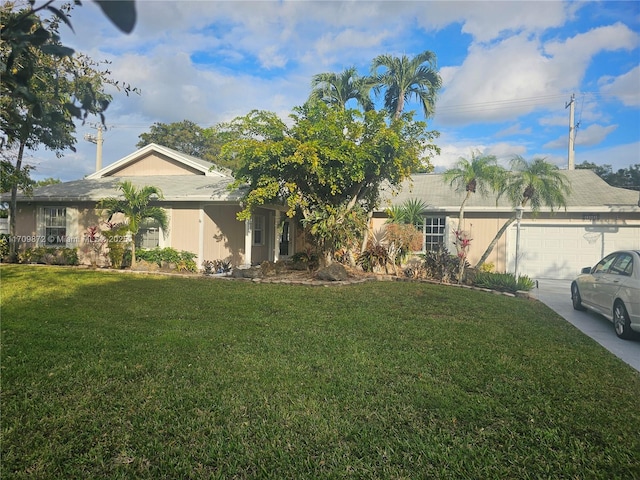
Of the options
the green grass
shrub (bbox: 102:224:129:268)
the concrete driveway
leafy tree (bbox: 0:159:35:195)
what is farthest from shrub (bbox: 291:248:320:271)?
leafy tree (bbox: 0:159:35:195)

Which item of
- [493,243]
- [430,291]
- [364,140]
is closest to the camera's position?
[430,291]

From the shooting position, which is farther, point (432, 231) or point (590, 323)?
point (432, 231)

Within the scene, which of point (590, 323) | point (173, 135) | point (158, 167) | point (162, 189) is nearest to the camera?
point (590, 323)

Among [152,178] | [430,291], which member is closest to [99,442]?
[430,291]

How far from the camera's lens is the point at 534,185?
12.1 meters

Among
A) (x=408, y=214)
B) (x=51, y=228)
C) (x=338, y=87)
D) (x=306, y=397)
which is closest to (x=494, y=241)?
(x=408, y=214)

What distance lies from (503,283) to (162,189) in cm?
1177

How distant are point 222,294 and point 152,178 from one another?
1030cm

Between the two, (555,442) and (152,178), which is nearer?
(555,442)

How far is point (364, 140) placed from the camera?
37.8ft

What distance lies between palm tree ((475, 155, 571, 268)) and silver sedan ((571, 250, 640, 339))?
165 inches

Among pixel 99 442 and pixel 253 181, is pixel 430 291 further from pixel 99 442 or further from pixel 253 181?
pixel 99 442

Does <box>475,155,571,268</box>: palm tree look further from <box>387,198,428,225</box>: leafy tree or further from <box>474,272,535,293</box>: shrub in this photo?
<box>387,198,428,225</box>: leafy tree

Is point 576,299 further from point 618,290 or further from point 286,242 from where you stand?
point 286,242
